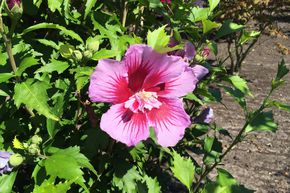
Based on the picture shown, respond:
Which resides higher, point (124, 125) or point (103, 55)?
point (103, 55)

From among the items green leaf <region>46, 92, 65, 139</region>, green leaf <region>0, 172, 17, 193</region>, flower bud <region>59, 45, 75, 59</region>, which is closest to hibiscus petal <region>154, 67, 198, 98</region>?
flower bud <region>59, 45, 75, 59</region>

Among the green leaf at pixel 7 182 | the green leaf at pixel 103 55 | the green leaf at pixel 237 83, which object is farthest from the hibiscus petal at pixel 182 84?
the green leaf at pixel 7 182

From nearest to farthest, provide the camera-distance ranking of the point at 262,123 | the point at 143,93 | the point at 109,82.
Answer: the point at 109,82 → the point at 143,93 → the point at 262,123

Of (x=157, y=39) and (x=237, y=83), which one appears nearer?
(x=157, y=39)

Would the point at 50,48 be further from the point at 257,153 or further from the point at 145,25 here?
the point at 257,153

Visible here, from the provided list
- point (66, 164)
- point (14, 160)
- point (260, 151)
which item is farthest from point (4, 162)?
point (260, 151)

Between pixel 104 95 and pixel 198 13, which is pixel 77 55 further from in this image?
pixel 198 13

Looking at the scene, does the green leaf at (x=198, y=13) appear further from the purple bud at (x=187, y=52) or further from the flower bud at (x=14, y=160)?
the flower bud at (x=14, y=160)

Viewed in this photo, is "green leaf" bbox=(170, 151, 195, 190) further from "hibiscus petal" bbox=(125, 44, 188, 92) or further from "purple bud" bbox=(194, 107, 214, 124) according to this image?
"purple bud" bbox=(194, 107, 214, 124)
